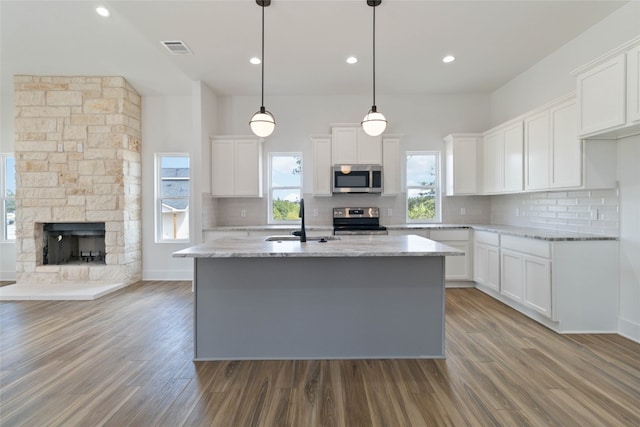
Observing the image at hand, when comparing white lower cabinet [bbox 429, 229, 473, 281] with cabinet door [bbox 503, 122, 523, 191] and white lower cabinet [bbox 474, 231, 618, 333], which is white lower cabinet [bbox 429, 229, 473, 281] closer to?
cabinet door [bbox 503, 122, 523, 191]

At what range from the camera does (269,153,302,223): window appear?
18.0ft

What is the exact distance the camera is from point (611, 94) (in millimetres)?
2664

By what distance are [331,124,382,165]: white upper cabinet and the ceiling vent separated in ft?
7.44

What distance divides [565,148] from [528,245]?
1096 mm

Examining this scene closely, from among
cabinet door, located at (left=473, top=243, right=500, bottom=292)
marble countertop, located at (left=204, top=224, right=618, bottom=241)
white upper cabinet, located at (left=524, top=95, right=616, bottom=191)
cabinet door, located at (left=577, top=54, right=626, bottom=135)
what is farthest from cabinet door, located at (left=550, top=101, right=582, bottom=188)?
cabinet door, located at (left=473, top=243, right=500, bottom=292)

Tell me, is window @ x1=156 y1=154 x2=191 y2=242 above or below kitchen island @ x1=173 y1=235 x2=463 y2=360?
above

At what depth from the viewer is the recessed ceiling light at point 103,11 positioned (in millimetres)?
3564

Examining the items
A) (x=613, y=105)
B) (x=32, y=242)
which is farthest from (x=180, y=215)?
(x=613, y=105)

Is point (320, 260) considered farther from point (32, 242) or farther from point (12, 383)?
point (32, 242)

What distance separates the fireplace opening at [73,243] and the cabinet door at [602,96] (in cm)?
655

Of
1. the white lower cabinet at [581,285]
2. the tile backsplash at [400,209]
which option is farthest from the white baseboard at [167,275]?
the white lower cabinet at [581,285]

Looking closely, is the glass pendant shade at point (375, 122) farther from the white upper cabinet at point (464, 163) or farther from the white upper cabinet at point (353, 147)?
the white upper cabinet at point (464, 163)

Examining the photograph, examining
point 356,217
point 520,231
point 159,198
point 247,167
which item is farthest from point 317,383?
point 159,198

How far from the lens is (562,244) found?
306cm
